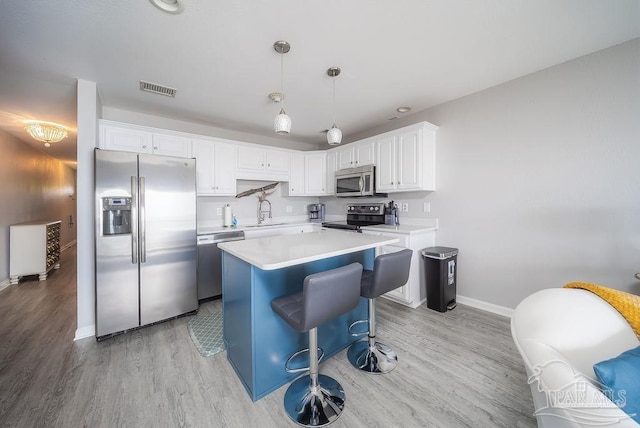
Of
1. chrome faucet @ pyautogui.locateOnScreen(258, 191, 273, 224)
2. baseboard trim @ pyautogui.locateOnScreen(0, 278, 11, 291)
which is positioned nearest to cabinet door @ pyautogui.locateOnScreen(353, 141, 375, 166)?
chrome faucet @ pyautogui.locateOnScreen(258, 191, 273, 224)

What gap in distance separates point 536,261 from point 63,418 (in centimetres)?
398

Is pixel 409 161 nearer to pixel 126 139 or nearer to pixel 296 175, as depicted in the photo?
pixel 296 175

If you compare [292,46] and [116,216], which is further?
[116,216]

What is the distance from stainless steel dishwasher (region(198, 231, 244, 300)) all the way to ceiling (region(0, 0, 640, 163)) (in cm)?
171

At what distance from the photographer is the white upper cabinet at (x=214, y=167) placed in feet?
11.0

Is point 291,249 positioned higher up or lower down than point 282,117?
lower down

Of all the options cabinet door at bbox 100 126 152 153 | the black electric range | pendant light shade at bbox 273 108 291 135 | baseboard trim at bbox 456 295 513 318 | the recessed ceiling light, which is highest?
the recessed ceiling light

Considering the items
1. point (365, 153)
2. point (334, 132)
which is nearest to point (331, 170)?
point (365, 153)

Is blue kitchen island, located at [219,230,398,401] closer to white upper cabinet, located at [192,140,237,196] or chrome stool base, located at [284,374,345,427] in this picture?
chrome stool base, located at [284,374,345,427]

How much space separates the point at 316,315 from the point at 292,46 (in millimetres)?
2021

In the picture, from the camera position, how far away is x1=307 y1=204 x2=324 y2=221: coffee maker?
→ 4.83m

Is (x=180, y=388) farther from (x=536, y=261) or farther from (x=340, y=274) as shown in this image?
(x=536, y=261)

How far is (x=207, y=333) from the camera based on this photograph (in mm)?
2420

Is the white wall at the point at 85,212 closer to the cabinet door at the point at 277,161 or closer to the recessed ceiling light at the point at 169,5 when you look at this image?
the recessed ceiling light at the point at 169,5
